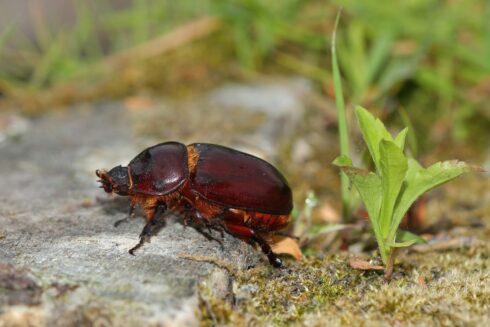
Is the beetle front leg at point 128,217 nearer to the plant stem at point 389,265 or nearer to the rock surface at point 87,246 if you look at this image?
the rock surface at point 87,246

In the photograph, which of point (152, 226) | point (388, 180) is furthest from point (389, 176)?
point (152, 226)

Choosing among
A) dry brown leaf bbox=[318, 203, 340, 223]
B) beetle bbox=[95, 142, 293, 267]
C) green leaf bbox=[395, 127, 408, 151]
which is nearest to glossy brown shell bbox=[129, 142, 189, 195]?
beetle bbox=[95, 142, 293, 267]

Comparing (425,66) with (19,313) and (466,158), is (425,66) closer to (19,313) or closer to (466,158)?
(466,158)

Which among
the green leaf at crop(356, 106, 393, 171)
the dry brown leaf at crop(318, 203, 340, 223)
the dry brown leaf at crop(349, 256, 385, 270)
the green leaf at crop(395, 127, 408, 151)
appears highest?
the green leaf at crop(356, 106, 393, 171)

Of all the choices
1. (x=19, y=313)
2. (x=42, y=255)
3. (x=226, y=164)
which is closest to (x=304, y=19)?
(x=226, y=164)

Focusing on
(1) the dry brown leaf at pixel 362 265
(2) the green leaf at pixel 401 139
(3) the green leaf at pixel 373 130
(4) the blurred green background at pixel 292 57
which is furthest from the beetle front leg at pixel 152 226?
(4) the blurred green background at pixel 292 57

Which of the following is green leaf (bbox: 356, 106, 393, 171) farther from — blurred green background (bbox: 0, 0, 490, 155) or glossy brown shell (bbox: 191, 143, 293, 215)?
blurred green background (bbox: 0, 0, 490, 155)
